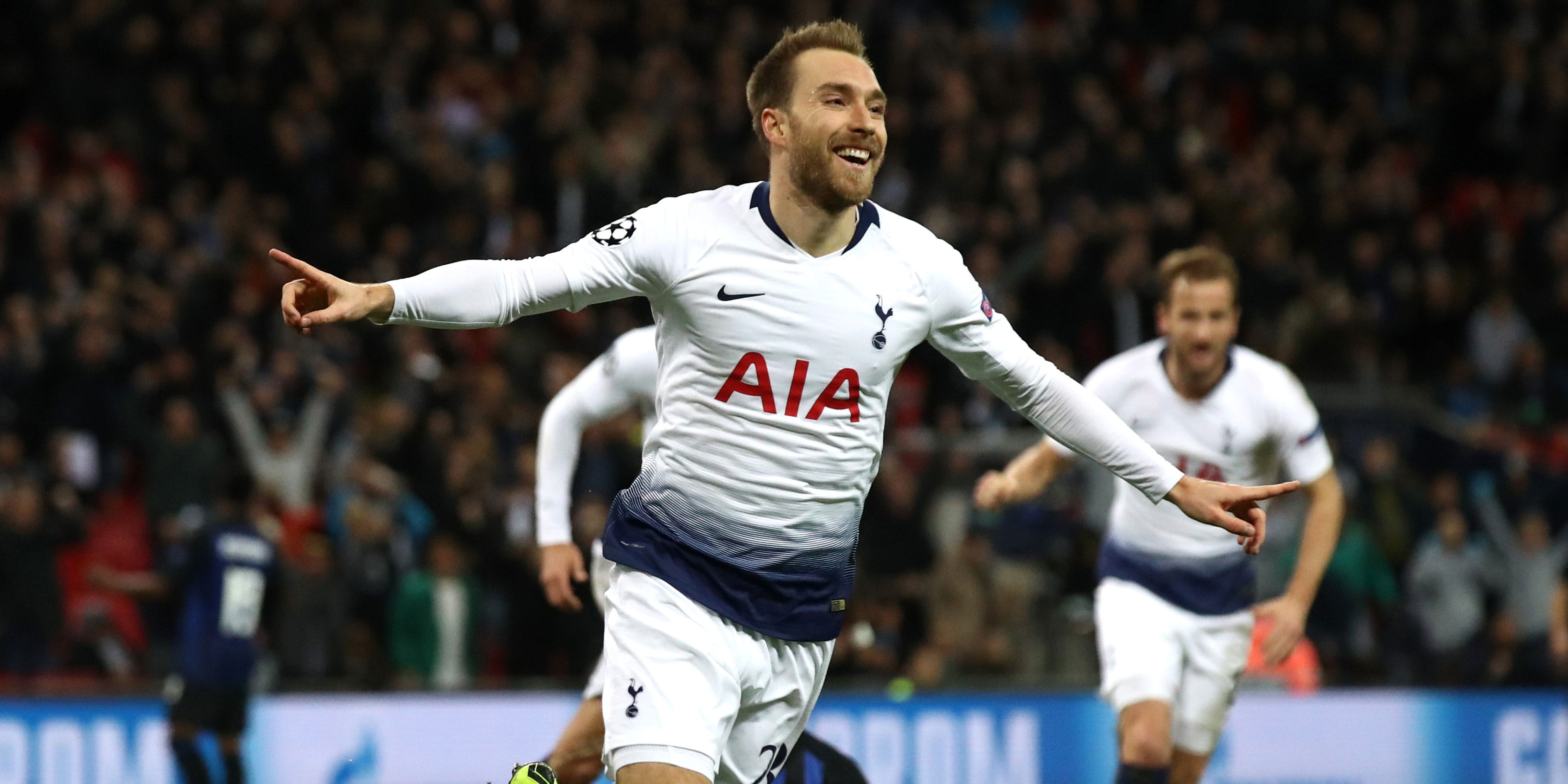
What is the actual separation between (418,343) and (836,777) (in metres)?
7.94

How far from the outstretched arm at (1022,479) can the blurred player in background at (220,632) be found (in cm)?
535

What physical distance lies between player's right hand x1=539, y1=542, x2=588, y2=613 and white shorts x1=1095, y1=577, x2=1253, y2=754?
2.16m

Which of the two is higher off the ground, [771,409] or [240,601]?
[771,409]

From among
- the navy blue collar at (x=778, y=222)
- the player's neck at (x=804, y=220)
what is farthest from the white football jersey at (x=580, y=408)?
the player's neck at (x=804, y=220)

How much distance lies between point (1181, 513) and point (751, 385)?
2.99 meters

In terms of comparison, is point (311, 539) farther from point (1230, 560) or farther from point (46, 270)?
point (1230, 560)

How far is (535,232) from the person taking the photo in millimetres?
15039

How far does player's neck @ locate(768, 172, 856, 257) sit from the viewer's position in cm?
511

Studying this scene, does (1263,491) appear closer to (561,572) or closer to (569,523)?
(561,572)

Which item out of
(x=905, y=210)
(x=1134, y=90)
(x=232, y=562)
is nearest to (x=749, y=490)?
(x=232, y=562)

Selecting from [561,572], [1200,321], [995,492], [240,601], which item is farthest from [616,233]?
[240,601]

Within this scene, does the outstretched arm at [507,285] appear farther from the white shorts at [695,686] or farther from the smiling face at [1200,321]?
the smiling face at [1200,321]

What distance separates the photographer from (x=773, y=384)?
5047 millimetres

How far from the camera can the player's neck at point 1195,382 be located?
7621 millimetres
